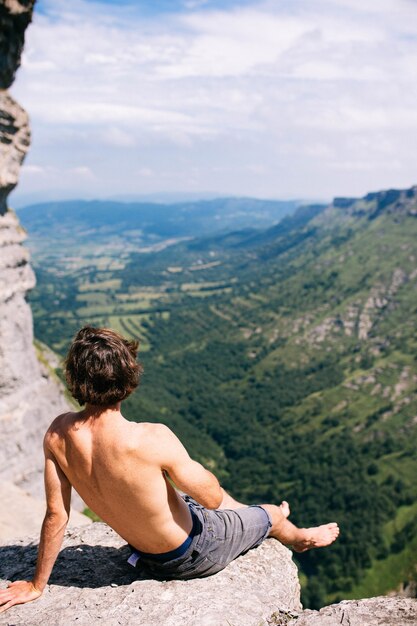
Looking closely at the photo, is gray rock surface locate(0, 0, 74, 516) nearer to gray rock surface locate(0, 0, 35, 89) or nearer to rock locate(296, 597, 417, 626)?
gray rock surface locate(0, 0, 35, 89)

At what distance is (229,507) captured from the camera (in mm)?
9688

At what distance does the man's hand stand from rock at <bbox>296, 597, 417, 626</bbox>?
14.7 feet

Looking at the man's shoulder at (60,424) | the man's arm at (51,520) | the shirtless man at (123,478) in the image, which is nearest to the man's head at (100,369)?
the shirtless man at (123,478)

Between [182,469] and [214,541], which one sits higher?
[182,469]

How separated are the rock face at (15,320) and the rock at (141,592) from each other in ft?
87.8

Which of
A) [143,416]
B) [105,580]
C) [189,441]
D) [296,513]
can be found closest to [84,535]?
[105,580]

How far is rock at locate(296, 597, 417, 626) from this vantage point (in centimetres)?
739

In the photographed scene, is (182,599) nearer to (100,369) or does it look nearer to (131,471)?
(131,471)

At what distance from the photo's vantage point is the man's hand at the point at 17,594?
27.0 ft

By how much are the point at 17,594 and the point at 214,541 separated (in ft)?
11.4

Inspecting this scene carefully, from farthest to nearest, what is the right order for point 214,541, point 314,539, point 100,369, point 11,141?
point 11,141
point 314,539
point 214,541
point 100,369

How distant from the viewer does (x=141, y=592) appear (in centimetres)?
834

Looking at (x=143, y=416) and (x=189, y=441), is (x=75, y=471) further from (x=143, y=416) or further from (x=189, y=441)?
(x=189, y=441)

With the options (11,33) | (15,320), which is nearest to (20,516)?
(15,320)
